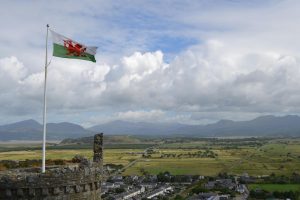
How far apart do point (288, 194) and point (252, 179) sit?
28.3 metres

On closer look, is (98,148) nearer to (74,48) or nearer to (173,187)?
(74,48)

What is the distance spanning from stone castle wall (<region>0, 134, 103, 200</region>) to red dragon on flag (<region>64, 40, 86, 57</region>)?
4004 millimetres

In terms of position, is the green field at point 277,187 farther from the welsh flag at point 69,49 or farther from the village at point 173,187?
the welsh flag at point 69,49

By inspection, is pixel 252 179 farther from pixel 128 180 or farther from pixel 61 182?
pixel 61 182

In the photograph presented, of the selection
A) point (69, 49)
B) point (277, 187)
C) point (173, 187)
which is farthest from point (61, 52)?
point (173, 187)

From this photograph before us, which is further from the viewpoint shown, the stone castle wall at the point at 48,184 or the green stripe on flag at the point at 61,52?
the green stripe on flag at the point at 61,52

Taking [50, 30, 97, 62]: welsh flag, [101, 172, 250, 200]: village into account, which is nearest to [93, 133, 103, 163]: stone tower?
[50, 30, 97, 62]: welsh flag

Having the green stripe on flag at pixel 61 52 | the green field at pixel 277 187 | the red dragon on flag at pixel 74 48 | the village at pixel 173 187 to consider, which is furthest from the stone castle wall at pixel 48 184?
the green field at pixel 277 187

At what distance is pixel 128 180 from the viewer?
424 ft

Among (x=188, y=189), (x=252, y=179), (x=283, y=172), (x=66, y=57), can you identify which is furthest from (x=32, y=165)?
(x=283, y=172)

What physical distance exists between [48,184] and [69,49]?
472cm

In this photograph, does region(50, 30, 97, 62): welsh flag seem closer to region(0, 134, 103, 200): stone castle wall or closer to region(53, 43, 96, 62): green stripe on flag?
region(53, 43, 96, 62): green stripe on flag

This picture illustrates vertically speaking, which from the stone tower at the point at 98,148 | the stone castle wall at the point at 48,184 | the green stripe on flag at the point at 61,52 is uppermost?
the green stripe on flag at the point at 61,52

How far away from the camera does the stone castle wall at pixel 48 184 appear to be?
43.7 feet
